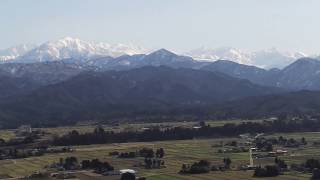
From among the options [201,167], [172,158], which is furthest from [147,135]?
[201,167]

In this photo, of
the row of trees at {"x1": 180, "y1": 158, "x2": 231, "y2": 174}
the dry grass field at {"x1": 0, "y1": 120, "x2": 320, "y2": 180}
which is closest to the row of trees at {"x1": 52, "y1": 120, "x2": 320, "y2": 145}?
the dry grass field at {"x1": 0, "y1": 120, "x2": 320, "y2": 180}

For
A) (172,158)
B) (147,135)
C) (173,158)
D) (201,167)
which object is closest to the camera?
(201,167)

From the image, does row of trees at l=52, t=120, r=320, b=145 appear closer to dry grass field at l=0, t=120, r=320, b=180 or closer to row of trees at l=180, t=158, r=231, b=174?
dry grass field at l=0, t=120, r=320, b=180

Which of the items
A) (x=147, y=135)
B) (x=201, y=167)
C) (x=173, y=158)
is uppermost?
(x=147, y=135)

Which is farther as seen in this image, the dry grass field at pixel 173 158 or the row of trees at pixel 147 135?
the row of trees at pixel 147 135

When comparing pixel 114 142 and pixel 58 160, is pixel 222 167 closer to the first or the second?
pixel 58 160

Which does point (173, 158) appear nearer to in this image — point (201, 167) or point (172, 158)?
point (172, 158)

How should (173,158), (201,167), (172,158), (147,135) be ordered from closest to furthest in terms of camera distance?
(201,167), (173,158), (172,158), (147,135)

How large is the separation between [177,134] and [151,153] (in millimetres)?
51696

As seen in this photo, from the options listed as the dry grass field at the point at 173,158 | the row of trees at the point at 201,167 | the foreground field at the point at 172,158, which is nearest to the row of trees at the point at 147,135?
the dry grass field at the point at 173,158

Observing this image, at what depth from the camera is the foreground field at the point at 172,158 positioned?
107438 millimetres

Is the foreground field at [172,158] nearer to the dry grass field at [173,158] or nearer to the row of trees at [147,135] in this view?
the dry grass field at [173,158]

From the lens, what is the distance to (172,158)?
136000 millimetres

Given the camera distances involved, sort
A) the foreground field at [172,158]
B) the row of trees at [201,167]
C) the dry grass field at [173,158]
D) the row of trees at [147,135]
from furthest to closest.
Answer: the row of trees at [147,135] < the row of trees at [201,167] < the foreground field at [172,158] < the dry grass field at [173,158]
